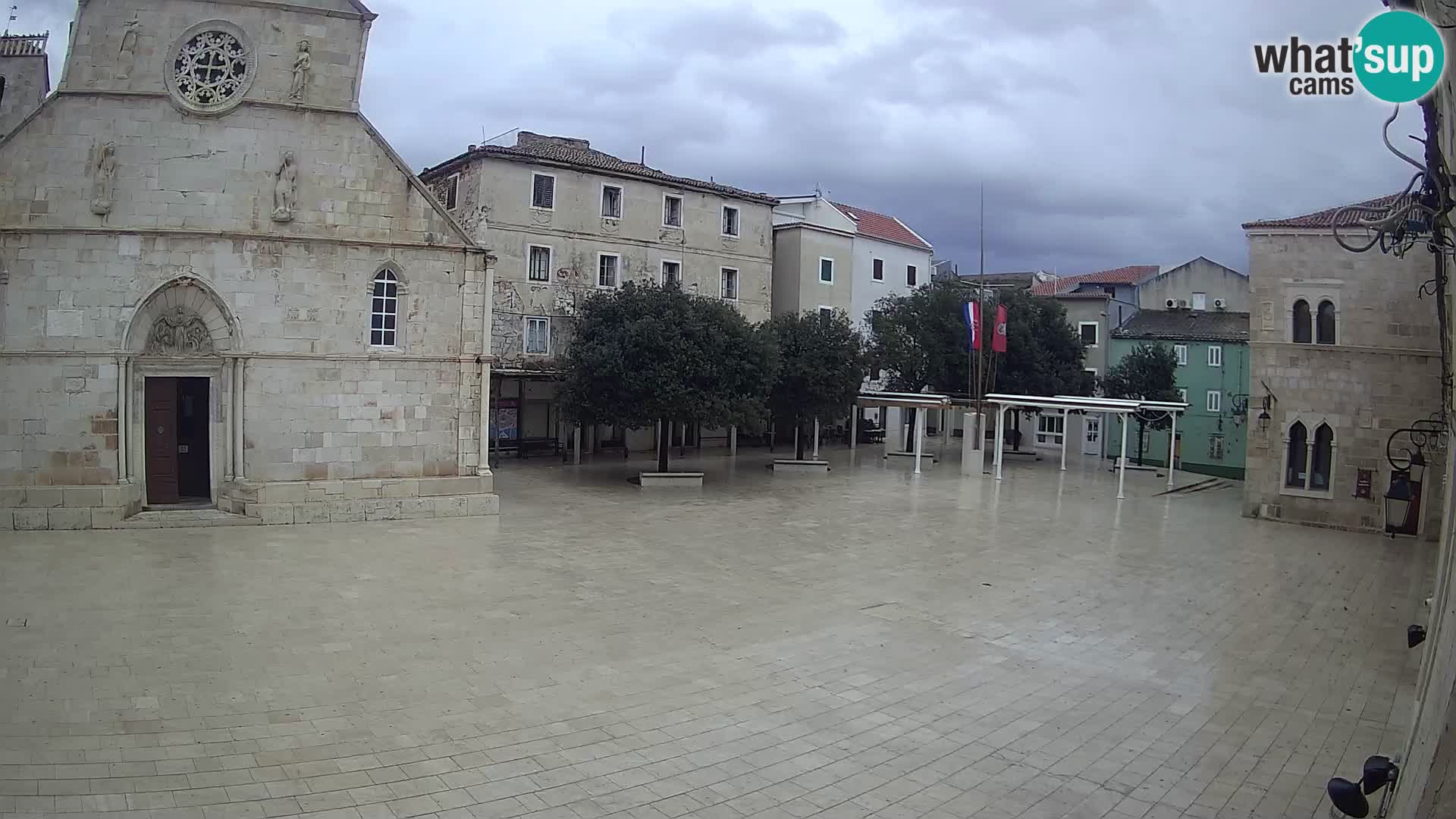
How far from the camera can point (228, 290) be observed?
18484 mm

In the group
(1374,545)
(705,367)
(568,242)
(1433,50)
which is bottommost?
(1374,545)

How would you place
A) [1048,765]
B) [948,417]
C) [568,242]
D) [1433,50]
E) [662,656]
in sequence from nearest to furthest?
[1433,50]
[1048,765]
[662,656]
[568,242]
[948,417]

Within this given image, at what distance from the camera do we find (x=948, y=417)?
178ft

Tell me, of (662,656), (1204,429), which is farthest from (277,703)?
(1204,429)

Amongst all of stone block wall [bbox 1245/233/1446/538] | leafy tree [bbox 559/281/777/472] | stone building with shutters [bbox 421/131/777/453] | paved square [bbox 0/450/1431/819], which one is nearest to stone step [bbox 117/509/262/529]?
paved square [bbox 0/450/1431/819]

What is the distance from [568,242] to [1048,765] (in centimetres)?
2778

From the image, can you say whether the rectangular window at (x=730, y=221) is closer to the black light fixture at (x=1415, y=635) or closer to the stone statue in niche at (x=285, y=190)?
the stone statue in niche at (x=285, y=190)

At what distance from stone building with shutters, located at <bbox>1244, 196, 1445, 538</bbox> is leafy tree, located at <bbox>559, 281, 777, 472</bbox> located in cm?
1323

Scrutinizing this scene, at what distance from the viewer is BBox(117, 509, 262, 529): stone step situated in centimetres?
1747

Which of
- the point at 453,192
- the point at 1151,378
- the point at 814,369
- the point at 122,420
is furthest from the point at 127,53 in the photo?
the point at 1151,378

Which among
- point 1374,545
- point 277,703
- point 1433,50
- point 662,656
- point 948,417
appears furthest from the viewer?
point 948,417

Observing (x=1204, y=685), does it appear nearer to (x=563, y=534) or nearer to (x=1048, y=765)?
(x=1048, y=765)

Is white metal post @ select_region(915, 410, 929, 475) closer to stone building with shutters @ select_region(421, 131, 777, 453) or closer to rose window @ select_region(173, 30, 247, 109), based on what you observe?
stone building with shutters @ select_region(421, 131, 777, 453)

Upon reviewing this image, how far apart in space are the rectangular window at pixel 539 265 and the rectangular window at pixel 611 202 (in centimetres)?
279
